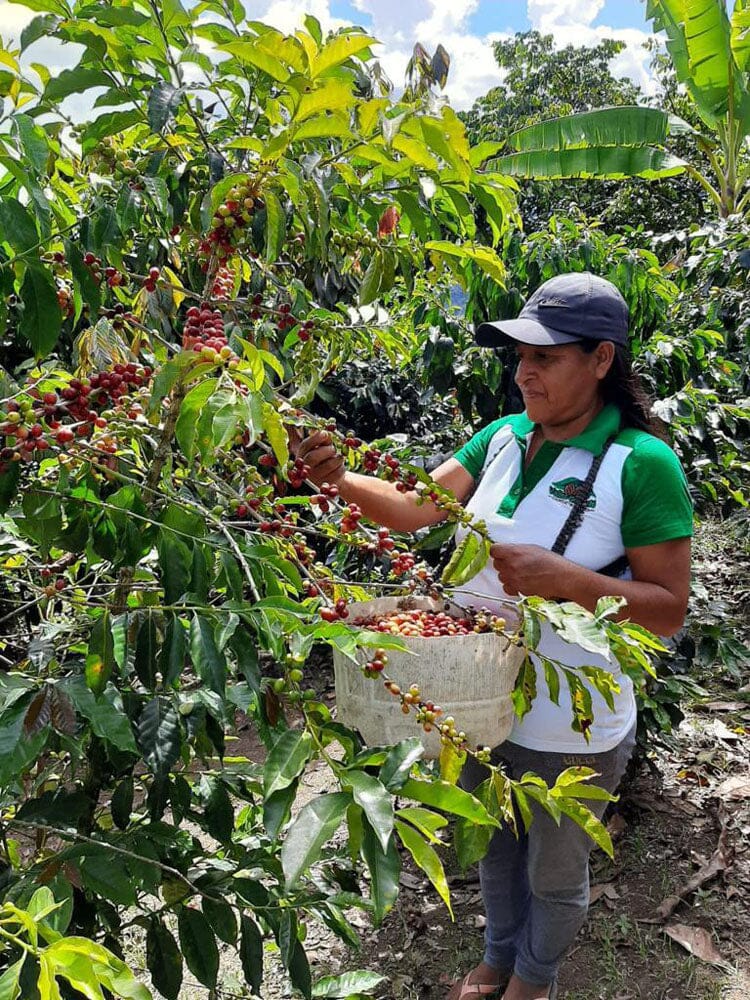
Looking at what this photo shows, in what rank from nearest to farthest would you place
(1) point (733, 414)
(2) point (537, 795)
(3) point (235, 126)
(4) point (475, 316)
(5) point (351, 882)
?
1. (2) point (537, 795)
2. (3) point (235, 126)
3. (5) point (351, 882)
4. (1) point (733, 414)
5. (4) point (475, 316)

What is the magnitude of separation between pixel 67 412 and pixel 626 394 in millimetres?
1362

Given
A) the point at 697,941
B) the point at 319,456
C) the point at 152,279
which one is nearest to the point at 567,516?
the point at 319,456

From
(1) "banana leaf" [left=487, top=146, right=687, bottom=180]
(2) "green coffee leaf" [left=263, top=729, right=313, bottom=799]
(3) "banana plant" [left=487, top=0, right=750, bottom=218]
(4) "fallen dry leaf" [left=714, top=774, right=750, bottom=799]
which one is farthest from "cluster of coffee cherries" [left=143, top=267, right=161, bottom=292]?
(1) "banana leaf" [left=487, top=146, right=687, bottom=180]

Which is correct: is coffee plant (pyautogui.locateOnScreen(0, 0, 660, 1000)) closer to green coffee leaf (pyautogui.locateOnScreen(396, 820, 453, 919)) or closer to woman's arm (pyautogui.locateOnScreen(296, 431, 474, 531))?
green coffee leaf (pyautogui.locateOnScreen(396, 820, 453, 919))

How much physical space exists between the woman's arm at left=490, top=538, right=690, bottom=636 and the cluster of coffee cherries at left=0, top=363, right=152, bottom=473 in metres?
0.83

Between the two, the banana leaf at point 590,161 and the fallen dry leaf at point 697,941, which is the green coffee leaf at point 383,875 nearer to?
the fallen dry leaf at point 697,941

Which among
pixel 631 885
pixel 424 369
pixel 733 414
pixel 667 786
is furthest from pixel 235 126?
pixel 667 786

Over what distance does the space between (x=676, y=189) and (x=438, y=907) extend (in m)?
12.3

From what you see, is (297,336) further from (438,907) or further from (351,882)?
(438,907)

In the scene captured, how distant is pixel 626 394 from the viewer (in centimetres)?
209

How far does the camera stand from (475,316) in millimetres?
3918

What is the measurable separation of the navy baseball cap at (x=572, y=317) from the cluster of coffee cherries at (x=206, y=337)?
3.05 ft

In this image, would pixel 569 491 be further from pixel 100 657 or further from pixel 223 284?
pixel 100 657

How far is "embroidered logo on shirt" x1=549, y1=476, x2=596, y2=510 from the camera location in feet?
6.49
